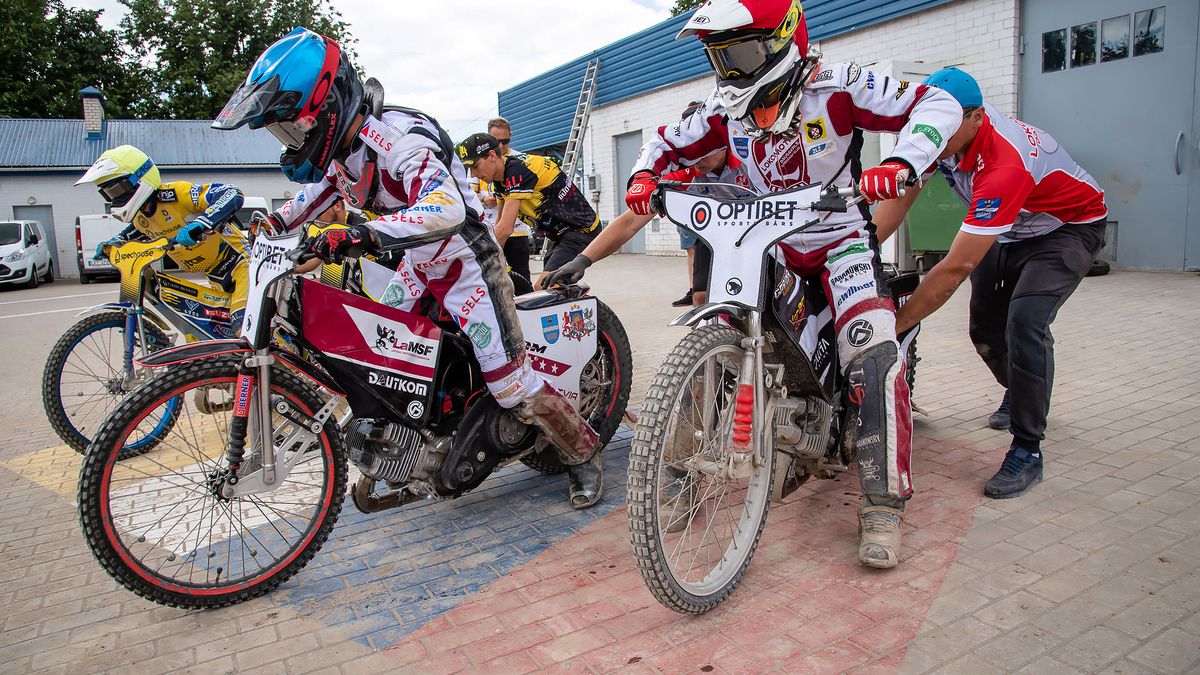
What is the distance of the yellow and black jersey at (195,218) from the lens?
16.8 ft

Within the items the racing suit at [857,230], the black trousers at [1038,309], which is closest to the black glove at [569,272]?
the racing suit at [857,230]

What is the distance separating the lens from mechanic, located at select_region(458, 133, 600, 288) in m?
6.12

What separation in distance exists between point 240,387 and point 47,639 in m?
1.09

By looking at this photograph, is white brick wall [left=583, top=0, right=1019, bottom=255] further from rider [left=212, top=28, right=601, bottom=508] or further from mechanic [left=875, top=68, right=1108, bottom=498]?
rider [left=212, top=28, right=601, bottom=508]

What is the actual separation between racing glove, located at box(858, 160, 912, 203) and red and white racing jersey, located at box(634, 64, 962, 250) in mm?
134

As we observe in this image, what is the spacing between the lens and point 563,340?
3900 millimetres

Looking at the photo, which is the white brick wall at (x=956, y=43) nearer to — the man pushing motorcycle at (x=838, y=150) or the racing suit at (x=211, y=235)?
the man pushing motorcycle at (x=838, y=150)

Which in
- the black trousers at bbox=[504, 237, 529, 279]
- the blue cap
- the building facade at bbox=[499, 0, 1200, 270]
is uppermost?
the building facade at bbox=[499, 0, 1200, 270]

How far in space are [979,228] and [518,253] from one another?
13.6 ft

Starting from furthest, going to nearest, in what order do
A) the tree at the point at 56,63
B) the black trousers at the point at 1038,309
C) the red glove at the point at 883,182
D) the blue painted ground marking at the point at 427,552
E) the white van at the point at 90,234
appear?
the tree at the point at 56,63 → the white van at the point at 90,234 → the black trousers at the point at 1038,309 → the blue painted ground marking at the point at 427,552 → the red glove at the point at 883,182

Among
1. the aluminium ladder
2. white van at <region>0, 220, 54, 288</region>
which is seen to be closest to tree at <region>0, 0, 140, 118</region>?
white van at <region>0, 220, 54, 288</region>

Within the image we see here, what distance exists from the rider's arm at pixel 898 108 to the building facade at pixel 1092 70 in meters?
9.42

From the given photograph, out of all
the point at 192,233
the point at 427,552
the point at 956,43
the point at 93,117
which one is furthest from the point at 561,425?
the point at 93,117

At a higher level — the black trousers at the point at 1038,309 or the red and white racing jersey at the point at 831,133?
the red and white racing jersey at the point at 831,133
